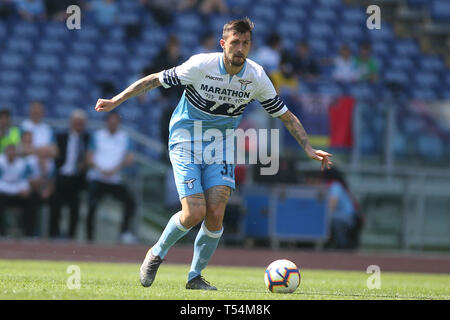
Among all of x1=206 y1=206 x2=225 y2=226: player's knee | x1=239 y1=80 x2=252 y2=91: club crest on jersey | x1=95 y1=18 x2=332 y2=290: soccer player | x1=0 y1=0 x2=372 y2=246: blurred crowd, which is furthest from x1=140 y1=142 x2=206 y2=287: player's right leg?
x1=0 y1=0 x2=372 y2=246: blurred crowd

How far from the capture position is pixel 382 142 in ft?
53.5

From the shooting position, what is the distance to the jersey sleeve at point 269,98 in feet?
24.1

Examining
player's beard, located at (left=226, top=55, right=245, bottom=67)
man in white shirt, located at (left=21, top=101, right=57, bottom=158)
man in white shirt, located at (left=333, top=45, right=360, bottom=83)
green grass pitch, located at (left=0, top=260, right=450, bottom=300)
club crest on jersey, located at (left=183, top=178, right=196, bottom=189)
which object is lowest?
green grass pitch, located at (left=0, top=260, right=450, bottom=300)

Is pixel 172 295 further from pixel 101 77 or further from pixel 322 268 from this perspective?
pixel 101 77

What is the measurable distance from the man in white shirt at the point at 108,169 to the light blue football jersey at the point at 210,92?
7256mm

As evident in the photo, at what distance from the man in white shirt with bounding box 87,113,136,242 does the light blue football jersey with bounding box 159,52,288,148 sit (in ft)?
23.8

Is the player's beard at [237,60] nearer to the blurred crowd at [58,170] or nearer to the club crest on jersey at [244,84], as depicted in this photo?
the club crest on jersey at [244,84]

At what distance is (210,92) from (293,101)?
8629 mm

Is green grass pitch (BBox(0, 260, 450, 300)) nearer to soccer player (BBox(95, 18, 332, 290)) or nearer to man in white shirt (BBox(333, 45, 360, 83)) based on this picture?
soccer player (BBox(95, 18, 332, 290))

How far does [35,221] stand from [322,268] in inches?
213

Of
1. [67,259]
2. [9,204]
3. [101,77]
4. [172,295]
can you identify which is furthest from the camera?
[101,77]

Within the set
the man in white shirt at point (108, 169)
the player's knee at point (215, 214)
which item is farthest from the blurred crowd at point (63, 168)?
the player's knee at point (215, 214)

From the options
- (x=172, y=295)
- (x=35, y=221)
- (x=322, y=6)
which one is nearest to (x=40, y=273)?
(x=172, y=295)

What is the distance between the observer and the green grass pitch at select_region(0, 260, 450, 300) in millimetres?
6230
